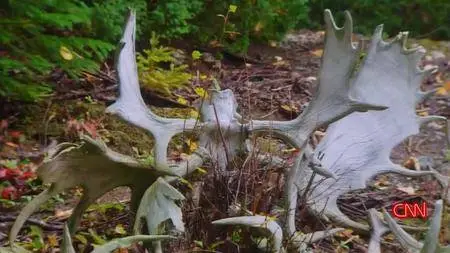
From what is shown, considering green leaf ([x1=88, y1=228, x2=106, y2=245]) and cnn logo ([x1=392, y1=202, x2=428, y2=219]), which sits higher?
cnn logo ([x1=392, y1=202, x2=428, y2=219])

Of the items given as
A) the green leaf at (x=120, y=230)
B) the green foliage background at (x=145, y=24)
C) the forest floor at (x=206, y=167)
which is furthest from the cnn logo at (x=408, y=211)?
Result: the green foliage background at (x=145, y=24)

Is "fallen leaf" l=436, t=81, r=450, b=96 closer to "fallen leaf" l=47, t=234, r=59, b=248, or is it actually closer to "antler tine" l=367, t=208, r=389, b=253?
"antler tine" l=367, t=208, r=389, b=253

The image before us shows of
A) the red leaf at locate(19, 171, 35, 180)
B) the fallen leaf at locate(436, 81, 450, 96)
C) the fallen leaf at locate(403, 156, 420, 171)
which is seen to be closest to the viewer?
the red leaf at locate(19, 171, 35, 180)

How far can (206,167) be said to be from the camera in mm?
2861

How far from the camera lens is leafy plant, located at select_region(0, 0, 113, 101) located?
3879 millimetres

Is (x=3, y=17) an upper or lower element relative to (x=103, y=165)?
upper

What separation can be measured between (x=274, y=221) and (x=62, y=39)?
196 cm

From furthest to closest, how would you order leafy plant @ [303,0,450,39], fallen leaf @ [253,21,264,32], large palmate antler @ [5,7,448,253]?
1. leafy plant @ [303,0,450,39]
2. fallen leaf @ [253,21,264,32]
3. large palmate antler @ [5,7,448,253]

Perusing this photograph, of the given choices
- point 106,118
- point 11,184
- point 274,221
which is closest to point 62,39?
point 106,118

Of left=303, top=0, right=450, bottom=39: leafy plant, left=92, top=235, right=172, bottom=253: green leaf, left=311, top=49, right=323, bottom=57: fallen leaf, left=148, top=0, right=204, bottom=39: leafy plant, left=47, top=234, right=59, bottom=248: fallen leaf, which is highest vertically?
left=303, top=0, right=450, bottom=39: leafy plant

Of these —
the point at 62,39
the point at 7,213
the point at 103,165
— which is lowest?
the point at 7,213

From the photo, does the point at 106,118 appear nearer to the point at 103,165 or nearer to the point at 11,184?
the point at 11,184

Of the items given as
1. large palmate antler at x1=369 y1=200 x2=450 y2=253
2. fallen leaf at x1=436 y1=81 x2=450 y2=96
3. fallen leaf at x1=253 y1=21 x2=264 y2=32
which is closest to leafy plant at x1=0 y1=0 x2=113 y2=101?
large palmate antler at x1=369 y1=200 x2=450 y2=253

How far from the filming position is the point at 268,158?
2873 millimetres
